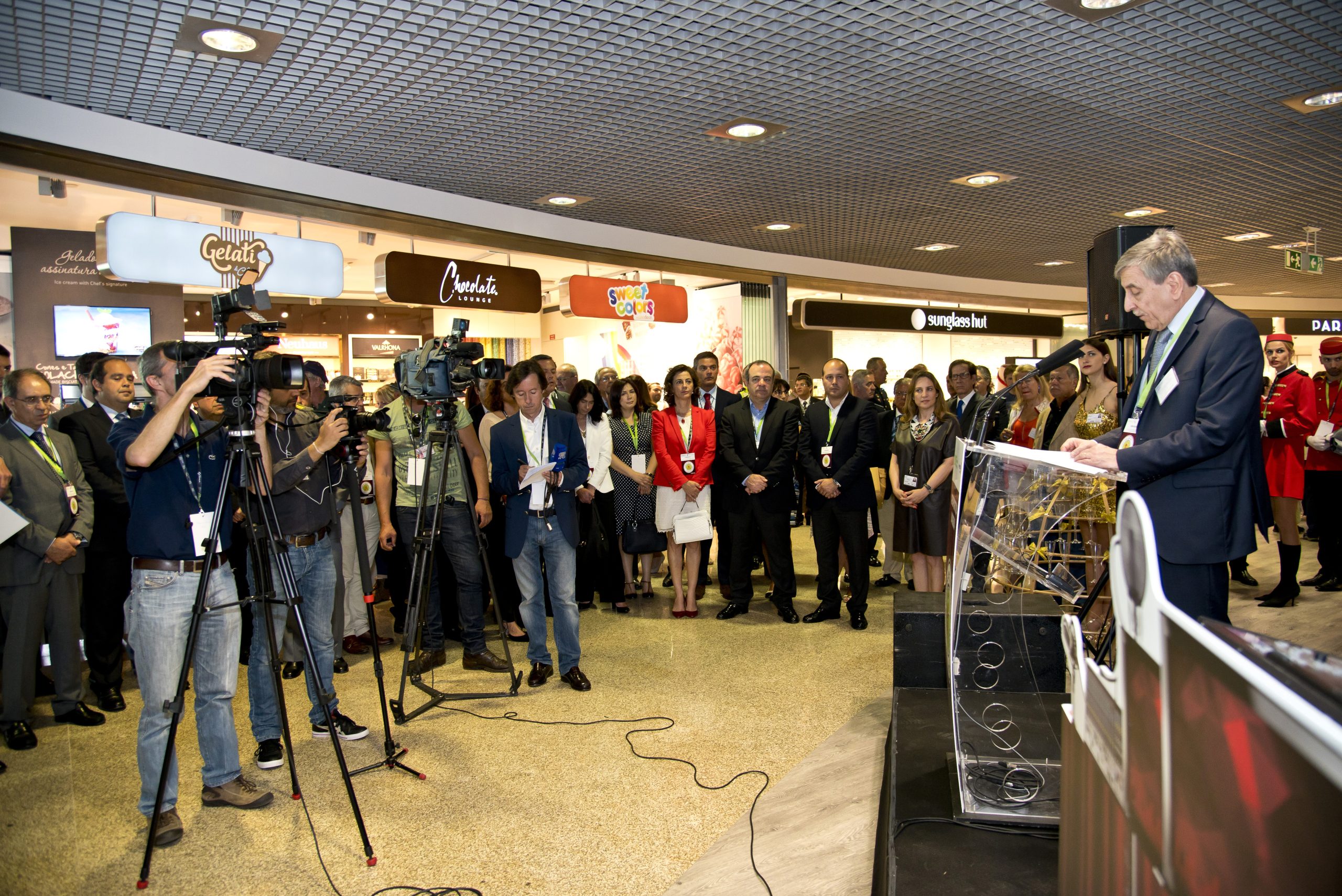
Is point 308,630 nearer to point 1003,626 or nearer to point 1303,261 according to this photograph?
point 1003,626

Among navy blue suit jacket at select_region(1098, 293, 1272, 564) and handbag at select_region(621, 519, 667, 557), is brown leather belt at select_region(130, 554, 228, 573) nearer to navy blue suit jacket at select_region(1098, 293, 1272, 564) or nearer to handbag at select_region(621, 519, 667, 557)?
navy blue suit jacket at select_region(1098, 293, 1272, 564)

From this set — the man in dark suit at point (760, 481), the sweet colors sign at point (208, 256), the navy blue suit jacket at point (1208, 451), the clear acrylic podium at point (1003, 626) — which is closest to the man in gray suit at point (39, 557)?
the sweet colors sign at point (208, 256)

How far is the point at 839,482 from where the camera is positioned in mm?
5246

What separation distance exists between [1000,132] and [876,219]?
2.31 metres

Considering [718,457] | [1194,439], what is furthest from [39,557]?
[1194,439]

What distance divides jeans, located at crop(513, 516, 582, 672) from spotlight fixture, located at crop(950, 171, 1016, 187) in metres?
3.93

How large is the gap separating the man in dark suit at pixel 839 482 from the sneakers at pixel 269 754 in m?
3.15

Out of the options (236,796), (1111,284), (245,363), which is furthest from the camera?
(1111,284)

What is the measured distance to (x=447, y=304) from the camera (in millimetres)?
6078

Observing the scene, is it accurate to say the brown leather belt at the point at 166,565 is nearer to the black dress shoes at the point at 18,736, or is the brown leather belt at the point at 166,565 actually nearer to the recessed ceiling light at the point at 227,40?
the black dress shoes at the point at 18,736

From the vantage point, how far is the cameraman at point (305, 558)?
11.2ft

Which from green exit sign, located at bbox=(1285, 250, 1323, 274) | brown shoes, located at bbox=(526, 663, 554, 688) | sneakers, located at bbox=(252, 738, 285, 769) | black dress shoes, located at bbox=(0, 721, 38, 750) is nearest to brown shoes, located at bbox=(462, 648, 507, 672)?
brown shoes, located at bbox=(526, 663, 554, 688)

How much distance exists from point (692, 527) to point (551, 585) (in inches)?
57.5

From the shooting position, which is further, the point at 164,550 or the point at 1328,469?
the point at 1328,469
